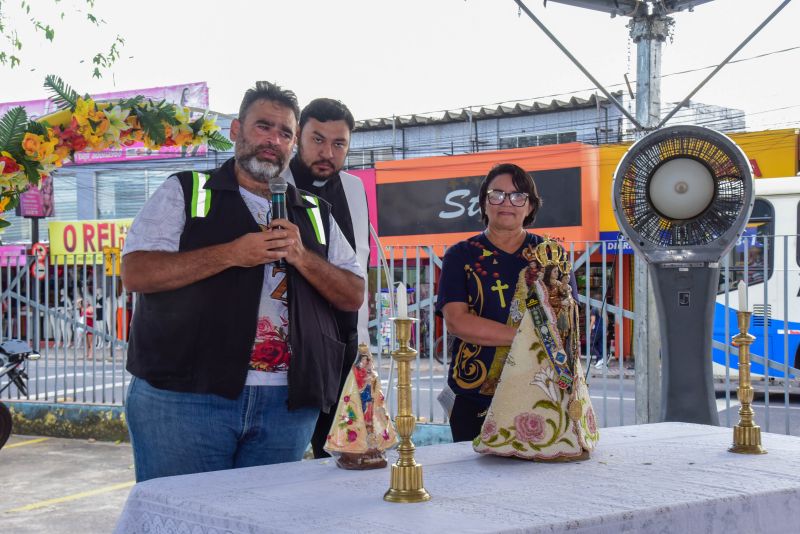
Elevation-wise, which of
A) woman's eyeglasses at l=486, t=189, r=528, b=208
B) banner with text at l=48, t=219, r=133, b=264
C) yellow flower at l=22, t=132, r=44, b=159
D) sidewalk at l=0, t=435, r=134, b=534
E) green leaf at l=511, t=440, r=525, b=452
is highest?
banner with text at l=48, t=219, r=133, b=264

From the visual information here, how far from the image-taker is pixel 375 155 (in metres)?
23.3

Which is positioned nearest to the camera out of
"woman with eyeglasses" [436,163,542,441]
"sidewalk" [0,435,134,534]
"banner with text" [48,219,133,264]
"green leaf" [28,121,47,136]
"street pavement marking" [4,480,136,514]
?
"woman with eyeglasses" [436,163,542,441]

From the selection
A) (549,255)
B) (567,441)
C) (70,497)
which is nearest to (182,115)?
(549,255)

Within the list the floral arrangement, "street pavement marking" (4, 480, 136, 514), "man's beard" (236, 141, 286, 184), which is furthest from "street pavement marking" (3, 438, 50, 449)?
"man's beard" (236, 141, 286, 184)

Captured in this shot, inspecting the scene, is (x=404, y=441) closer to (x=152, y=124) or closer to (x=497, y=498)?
(x=497, y=498)

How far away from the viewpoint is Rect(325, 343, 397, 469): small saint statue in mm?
2182

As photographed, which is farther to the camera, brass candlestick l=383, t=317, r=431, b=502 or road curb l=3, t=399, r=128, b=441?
road curb l=3, t=399, r=128, b=441

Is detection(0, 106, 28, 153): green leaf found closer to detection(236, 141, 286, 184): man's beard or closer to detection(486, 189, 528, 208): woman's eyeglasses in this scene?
detection(236, 141, 286, 184): man's beard

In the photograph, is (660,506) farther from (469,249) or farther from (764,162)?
(764,162)

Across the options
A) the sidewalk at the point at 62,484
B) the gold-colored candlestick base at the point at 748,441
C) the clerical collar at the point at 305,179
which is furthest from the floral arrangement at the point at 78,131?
the sidewalk at the point at 62,484

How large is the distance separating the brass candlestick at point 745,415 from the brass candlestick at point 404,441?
1.09 m

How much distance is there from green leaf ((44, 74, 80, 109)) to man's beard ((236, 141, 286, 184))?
1315 mm

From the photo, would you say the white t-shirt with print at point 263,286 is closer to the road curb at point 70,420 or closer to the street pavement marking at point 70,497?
the street pavement marking at point 70,497

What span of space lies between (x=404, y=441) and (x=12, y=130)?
2.31 m
